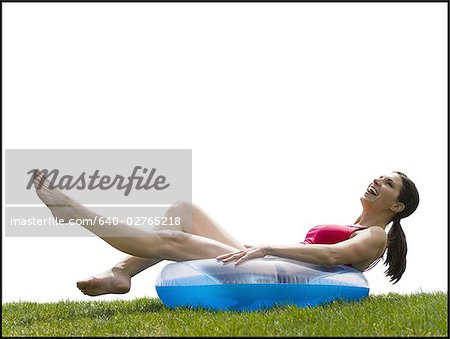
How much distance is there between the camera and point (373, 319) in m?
4.64

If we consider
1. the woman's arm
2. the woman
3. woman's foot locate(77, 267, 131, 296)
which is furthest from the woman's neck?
woman's foot locate(77, 267, 131, 296)

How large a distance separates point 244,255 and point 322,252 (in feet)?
1.82

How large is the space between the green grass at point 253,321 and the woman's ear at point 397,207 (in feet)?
2.23

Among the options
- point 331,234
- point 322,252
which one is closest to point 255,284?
point 322,252

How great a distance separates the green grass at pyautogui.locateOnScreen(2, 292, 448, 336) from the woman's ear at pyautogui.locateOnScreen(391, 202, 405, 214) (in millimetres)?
680

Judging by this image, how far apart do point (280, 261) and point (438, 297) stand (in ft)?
4.50

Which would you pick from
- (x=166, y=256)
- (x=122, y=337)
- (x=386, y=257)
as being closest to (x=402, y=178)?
(x=386, y=257)

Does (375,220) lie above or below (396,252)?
above

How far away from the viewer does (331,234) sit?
554 cm

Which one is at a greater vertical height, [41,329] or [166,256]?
[166,256]

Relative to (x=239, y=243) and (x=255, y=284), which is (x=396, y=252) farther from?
(x=255, y=284)

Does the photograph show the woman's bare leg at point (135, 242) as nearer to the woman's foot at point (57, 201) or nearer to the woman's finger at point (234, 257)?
the woman's foot at point (57, 201)

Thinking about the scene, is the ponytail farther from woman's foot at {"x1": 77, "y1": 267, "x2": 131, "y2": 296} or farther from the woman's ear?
woman's foot at {"x1": 77, "y1": 267, "x2": 131, "y2": 296}

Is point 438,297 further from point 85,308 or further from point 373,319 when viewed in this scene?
point 85,308
